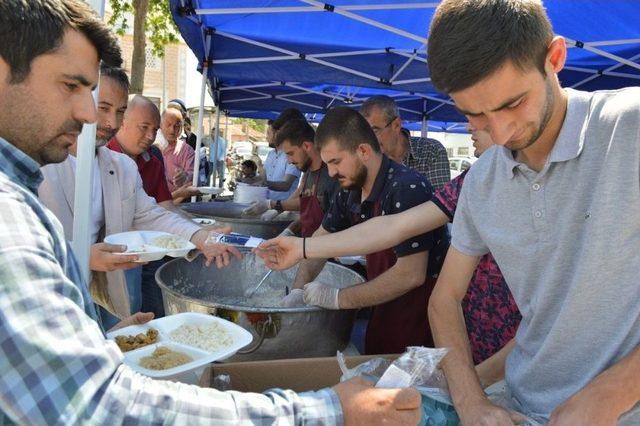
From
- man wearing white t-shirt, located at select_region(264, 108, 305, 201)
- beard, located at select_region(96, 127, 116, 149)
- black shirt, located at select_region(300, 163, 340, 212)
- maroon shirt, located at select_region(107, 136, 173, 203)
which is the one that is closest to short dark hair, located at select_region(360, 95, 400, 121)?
black shirt, located at select_region(300, 163, 340, 212)

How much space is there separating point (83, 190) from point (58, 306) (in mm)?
851

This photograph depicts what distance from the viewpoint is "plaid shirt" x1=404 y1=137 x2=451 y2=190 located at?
173 inches

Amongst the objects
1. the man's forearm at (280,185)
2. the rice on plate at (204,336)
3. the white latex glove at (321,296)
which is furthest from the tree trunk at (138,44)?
the rice on plate at (204,336)

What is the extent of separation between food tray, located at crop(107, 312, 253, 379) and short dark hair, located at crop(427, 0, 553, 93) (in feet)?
2.75

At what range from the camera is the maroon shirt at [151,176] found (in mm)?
2961

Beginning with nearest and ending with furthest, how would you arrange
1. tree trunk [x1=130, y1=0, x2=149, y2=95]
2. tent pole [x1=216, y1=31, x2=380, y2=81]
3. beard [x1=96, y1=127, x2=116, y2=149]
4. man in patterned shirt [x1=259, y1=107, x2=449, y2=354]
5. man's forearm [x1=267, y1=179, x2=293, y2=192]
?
1. man in patterned shirt [x1=259, y1=107, x2=449, y2=354]
2. beard [x1=96, y1=127, x2=116, y2=149]
3. tent pole [x1=216, y1=31, x2=380, y2=81]
4. man's forearm [x1=267, y1=179, x2=293, y2=192]
5. tree trunk [x1=130, y1=0, x2=149, y2=95]

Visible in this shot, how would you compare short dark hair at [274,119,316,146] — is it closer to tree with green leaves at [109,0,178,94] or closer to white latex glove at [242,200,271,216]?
white latex glove at [242,200,271,216]

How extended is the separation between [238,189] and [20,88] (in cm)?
384

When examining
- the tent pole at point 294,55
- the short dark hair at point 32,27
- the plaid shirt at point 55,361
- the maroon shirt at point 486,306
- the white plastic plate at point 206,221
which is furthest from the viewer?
the tent pole at point 294,55

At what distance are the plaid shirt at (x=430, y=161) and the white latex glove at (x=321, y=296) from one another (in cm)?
279

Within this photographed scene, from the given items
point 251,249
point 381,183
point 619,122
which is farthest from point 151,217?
point 619,122

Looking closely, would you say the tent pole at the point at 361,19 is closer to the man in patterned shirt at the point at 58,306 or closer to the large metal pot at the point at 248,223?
the large metal pot at the point at 248,223

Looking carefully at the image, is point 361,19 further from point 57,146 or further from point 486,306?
point 57,146

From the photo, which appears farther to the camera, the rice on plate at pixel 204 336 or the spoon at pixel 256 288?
the spoon at pixel 256 288
